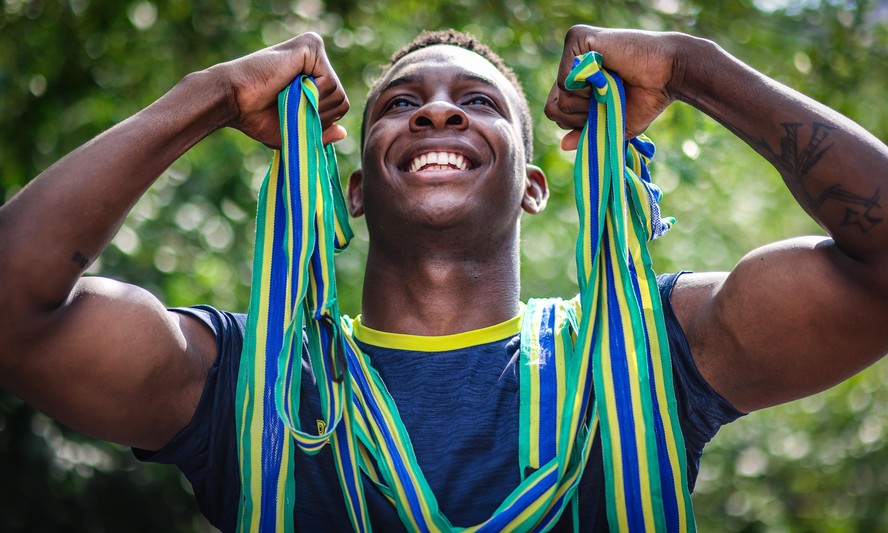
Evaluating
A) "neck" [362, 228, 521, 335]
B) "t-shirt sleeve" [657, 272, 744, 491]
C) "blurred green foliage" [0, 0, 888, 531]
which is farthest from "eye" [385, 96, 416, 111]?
"blurred green foliage" [0, 0, 888, 531]

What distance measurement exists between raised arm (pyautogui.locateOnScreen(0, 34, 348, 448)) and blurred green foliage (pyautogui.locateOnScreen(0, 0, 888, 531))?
7.77 ft

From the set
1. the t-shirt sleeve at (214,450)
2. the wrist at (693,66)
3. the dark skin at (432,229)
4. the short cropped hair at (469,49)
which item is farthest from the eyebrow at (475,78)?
the t-shirt sleeve at (214,450)

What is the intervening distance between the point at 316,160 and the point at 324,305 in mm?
415

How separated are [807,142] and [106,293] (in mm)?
1905

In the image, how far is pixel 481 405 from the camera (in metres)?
3.02

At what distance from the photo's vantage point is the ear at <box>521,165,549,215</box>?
390 centimetres

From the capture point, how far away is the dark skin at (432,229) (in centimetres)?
271

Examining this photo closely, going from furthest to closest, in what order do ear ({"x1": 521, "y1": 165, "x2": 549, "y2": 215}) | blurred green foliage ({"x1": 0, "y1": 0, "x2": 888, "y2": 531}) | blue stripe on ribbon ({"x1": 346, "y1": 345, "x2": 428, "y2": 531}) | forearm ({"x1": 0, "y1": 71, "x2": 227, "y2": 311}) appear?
1. blurred green foliage ({"x1": 0, "y1": 0, "x2": 888, "y2": 531})
2. ear ({"x1": 521, "y1": 165, "x2": 549, "y2": 215})
3. blue stripe on ribbon ({"x1": 346, "y1": 345, "x2": 428, "y2": 531})
4. forearm ({"x1": 0, "y1": 71, "x2": 227, "y2": 311})

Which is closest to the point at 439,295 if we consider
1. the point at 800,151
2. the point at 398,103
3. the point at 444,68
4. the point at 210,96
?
the point at 398,103

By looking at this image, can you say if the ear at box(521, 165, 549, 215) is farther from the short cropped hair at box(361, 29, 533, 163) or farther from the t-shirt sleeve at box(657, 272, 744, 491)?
the t-shirt sleeve at box(657, 272, 744, 491)

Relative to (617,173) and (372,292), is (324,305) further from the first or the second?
(617,173)

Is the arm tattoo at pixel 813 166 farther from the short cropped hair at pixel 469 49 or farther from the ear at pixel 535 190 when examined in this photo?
the short cropped hair at pixel 469 49

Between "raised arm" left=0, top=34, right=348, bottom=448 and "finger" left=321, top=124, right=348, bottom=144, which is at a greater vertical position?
"finger" left=321, top=124, right=348, bottom=144

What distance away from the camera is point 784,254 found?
2867 millimetres
